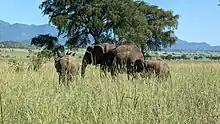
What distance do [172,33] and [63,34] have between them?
12991mm

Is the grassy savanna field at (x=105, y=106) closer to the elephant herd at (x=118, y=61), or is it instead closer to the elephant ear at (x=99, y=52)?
the elephant herd at (x=118, y=61)

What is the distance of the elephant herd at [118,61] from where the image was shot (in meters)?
12.8

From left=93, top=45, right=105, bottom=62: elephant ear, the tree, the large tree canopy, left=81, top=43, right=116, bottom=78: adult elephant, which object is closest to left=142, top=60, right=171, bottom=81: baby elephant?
left=81, top=43, right=116, bottom=78: adult elephant

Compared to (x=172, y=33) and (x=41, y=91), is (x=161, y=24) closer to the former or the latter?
(x=172, y=33)

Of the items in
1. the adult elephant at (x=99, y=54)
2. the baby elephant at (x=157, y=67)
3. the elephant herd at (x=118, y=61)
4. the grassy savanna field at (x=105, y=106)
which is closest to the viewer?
the grassy savanna field at (x=105, y=106)

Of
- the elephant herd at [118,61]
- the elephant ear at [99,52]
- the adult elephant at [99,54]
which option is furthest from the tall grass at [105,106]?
the elephant ear at [99,52]

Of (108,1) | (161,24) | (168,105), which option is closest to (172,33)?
(161,24)

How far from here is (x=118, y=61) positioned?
15898mm

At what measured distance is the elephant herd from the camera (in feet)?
41.9

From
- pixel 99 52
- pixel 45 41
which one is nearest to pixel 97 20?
pixel 45 41

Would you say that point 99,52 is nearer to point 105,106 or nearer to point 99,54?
point 99,54

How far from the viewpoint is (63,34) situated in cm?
3547

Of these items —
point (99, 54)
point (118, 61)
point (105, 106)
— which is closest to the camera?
point (105, 106)

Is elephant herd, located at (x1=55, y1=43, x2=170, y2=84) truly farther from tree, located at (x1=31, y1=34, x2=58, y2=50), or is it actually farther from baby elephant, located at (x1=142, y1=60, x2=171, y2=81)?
tree, located at (x1=31, y1=34, x2=58, y2=50)
